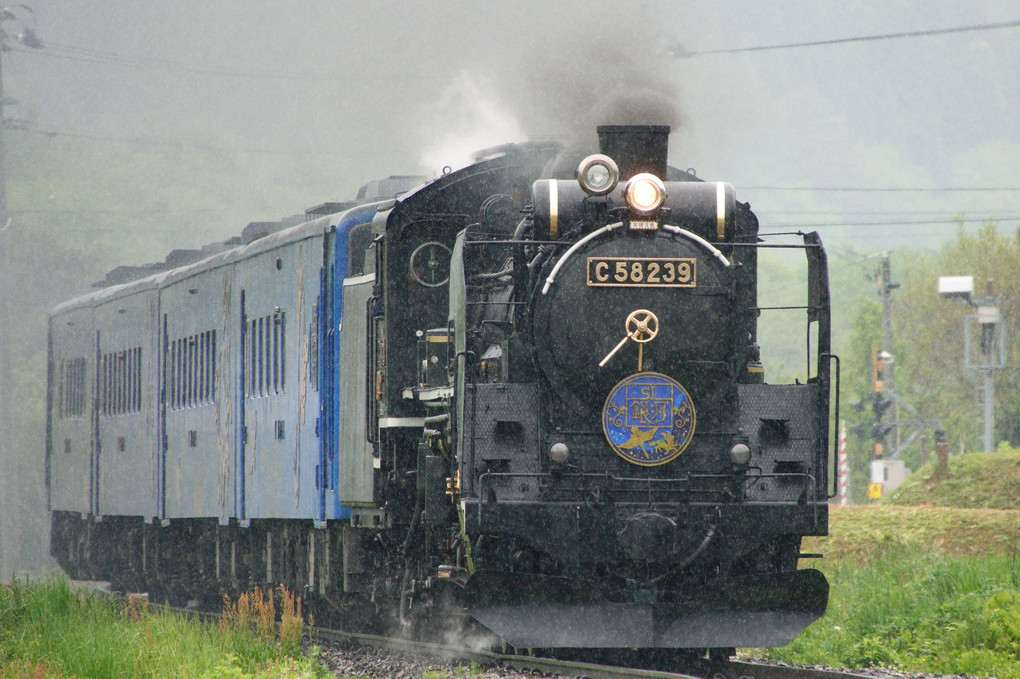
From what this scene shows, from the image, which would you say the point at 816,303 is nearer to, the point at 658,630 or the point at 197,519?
the point at 658,630

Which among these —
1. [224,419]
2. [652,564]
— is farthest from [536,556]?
[224,419]

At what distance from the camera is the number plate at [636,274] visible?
27.7 ft

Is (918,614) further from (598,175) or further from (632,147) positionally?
(598,175)

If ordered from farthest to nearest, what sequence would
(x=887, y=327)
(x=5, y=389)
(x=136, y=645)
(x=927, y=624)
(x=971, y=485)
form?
1. (x=887, y=327)
2. (x=5, y=389)
3. (x=971, y=485)
4. (x=927, y=624)
5. (x=136, y=645)

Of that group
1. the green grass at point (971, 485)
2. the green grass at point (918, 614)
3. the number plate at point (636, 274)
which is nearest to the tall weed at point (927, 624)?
the green grass at point (918, 614)

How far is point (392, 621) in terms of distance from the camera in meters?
12.7

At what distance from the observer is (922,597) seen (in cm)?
1202

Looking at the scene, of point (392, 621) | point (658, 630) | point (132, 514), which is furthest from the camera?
point (132, 514)

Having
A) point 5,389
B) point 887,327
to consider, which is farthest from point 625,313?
point 887,327

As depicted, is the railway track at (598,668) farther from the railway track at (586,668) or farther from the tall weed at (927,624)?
the tall weed at (927,624)

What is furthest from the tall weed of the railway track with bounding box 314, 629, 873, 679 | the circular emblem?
the circular emblem

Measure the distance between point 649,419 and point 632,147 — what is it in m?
1.76

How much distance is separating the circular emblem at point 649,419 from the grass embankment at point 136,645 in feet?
8.12

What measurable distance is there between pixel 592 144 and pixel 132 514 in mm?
11647
